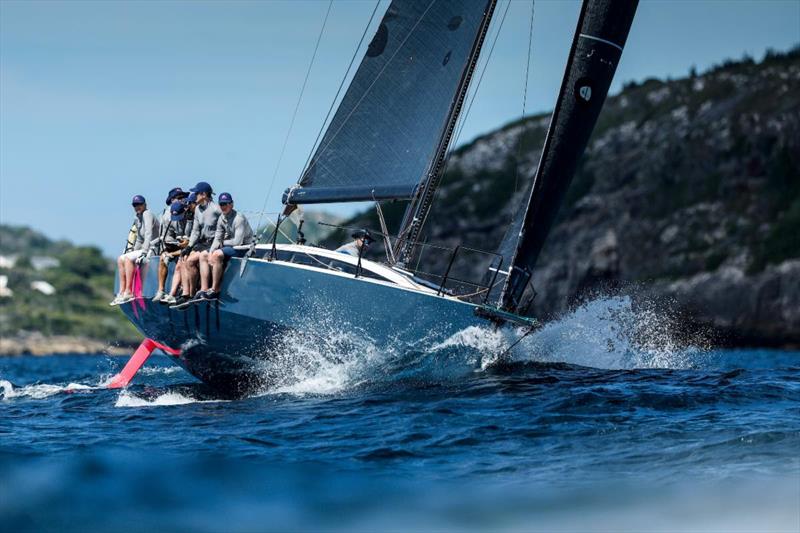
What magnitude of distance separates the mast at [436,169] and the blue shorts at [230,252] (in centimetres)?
209

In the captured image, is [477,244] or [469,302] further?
[477,244]

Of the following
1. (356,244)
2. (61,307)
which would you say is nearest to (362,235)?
(356,244)

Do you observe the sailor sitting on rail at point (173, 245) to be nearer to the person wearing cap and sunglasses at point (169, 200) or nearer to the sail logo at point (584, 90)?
the person wearing cap and sunglasses at point (169, 200)

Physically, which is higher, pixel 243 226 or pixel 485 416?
pixel 243 226

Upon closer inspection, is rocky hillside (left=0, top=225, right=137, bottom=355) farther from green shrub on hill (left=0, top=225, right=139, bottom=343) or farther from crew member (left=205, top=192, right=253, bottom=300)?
crew member (left=205, top=192, right=253, bottom=300)

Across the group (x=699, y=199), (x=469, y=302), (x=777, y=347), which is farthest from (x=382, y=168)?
(x=699, y=199)

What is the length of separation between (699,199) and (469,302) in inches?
1985

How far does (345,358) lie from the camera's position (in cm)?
1295

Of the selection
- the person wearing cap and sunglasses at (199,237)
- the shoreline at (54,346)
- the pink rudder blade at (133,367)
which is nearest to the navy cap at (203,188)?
the person wearing cap and sunglasses at (199,237)

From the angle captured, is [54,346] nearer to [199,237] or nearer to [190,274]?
[199,237]

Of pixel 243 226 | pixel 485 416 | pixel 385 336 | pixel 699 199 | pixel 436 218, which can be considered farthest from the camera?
pixel 436 218

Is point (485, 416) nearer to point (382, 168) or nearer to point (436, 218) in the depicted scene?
point (382, 168)

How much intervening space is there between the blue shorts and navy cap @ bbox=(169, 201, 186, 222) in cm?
123

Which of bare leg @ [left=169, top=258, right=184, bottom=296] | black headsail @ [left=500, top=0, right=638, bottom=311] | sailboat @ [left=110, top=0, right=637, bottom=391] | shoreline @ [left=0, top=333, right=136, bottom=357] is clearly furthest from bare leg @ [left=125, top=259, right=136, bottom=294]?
shoreline @ [left=0, top=333, right=136, bottom=357]
